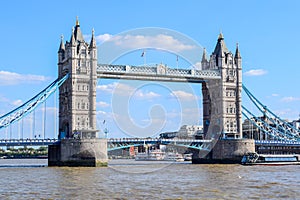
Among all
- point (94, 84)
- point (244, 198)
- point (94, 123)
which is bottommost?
point (244, 198)

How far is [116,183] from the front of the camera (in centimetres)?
4100

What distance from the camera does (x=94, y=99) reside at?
74.8 m

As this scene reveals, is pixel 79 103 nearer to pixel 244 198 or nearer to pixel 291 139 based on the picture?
pixel 291 139

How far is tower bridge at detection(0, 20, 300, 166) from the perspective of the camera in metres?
69.4

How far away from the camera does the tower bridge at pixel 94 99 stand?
Answer: 69438mm

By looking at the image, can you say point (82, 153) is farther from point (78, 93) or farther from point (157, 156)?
point (157, 156)

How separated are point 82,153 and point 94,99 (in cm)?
952

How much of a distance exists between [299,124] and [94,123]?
6669 centimetres

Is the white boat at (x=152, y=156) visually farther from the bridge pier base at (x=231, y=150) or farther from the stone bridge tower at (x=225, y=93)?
the bridge pier base at (x=231, y=150)

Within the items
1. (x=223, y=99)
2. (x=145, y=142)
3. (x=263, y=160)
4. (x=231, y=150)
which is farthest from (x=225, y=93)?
(x=145, y=142)

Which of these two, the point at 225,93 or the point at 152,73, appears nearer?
the point at 152,73

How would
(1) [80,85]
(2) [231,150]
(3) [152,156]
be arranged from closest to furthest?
(1) [80,85] < (2) [231,150] < (3) [152,156]

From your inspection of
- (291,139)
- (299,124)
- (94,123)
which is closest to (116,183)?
(94,123)

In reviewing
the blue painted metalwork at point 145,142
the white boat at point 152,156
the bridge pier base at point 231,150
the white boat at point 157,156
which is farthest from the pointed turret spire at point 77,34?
the white boat at point 152,156
